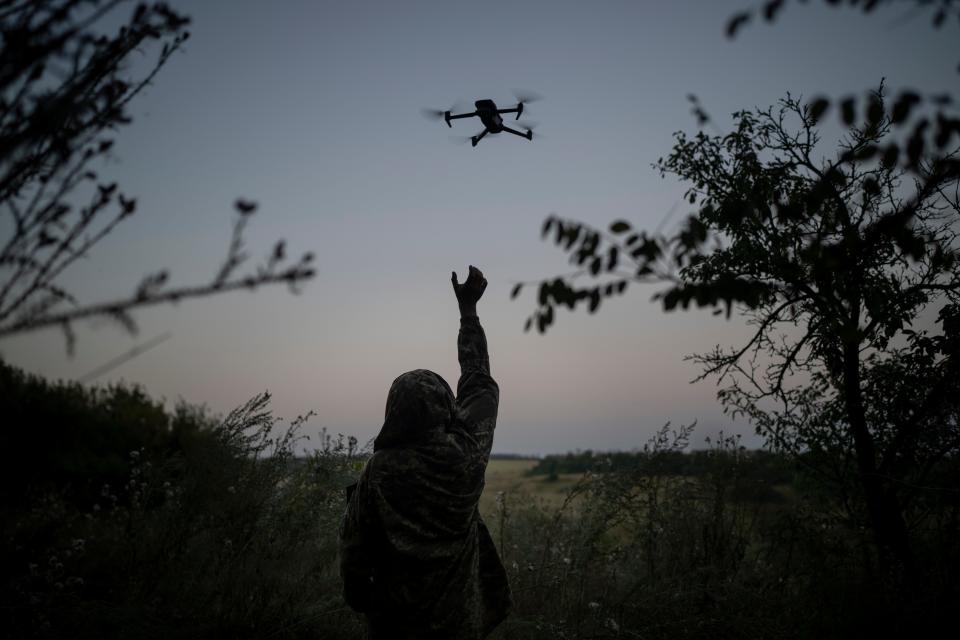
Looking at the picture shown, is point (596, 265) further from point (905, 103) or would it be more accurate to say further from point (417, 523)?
point (417, 523)

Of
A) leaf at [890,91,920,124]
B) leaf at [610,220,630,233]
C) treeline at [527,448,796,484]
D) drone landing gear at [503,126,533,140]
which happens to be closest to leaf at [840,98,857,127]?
leaf at [890,91,920,124]

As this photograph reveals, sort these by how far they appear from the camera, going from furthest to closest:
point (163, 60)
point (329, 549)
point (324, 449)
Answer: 1. point (324, 449)
2. point (329, 549)
3. point (163, 60)

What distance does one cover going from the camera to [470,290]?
139 inches

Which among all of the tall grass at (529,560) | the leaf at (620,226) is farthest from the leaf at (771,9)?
the tall grass at (529,560)

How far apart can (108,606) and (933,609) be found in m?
5.42

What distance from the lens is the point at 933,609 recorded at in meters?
2.85

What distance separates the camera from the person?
106 inches

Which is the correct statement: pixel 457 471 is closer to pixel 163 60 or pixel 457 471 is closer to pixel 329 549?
pixel 163 60

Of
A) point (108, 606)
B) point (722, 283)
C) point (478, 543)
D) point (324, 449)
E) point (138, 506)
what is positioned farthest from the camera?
point (324, 449)

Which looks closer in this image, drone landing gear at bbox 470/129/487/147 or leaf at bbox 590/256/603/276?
leaf at bbox 590/256/603/276

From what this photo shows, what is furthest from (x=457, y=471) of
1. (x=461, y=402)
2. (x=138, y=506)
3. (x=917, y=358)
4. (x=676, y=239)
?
(x=917, y=358)

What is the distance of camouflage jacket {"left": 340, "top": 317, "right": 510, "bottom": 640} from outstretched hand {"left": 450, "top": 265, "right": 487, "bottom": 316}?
2.41 feet

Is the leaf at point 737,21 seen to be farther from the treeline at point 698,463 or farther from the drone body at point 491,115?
the treeline at point 698,463

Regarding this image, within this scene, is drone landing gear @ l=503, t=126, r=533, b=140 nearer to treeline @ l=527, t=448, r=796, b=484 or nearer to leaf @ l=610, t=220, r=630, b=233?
leaf @ l=610, t=220, r=630, b=233
